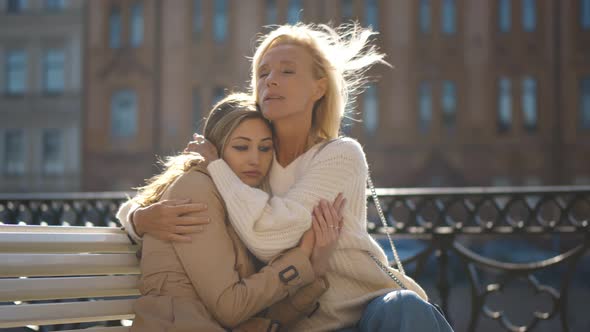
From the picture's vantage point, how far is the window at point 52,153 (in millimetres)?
31578

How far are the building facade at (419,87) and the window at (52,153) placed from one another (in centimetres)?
194

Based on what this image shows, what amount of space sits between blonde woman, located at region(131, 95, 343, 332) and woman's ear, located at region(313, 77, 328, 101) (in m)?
0.40

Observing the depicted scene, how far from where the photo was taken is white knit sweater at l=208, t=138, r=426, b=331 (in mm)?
2926

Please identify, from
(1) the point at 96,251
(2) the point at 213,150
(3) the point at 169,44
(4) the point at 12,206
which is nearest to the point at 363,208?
(2) the point at 213,150

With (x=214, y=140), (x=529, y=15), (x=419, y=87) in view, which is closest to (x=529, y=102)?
(x=529, y=15)

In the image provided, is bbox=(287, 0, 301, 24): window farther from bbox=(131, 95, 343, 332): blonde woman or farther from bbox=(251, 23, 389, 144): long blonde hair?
bbox=(131, 95, 343, 332): blonde woman

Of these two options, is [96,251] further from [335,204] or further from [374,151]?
[374,151]

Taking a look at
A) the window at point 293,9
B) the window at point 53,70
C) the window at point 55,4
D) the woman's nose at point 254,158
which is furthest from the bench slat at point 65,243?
the window at point 55,4

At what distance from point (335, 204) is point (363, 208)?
0.68 feet

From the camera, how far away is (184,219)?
283 cm

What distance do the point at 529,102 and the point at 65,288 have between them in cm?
2781

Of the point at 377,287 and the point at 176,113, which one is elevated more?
the point at 176,113

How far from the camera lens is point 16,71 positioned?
3288cm

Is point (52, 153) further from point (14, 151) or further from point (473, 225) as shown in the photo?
point (473, 225)
